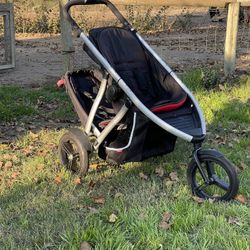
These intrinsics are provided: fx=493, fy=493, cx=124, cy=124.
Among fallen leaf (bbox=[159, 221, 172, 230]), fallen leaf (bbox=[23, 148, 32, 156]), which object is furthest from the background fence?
fallen leaf (bbox=[159, 221, 172, 230])

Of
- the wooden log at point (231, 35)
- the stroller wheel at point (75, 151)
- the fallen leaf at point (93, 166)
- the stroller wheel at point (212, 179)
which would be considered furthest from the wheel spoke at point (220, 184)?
the wooden log at point (231, 35)

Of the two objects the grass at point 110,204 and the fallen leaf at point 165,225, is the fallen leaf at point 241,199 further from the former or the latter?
the fallen leaf at point 165,225

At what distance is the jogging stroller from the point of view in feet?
12.1

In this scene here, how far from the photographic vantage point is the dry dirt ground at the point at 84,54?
26.5ft

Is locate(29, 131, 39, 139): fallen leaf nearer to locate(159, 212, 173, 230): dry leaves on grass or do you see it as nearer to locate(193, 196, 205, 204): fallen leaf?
locate(193, 196, 205, 204): fallen leaf

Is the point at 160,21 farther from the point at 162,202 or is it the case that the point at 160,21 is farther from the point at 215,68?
the point at 162,202

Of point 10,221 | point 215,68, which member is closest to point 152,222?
point 10,221

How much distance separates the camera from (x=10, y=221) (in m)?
3.29

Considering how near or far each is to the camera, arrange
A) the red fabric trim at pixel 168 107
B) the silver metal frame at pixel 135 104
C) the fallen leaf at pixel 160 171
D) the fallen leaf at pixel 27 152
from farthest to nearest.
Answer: the fallen leaf at pixel 27 152
the fallen leaf at pixel 160 171
the red fabric trim at pixel 168 107
the silver metal frame at pixel 135 104

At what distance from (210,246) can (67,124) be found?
3110 millimetres

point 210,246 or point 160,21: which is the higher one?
point 210,246

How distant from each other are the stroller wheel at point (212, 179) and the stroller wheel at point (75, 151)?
87cm

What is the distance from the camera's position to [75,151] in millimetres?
4195

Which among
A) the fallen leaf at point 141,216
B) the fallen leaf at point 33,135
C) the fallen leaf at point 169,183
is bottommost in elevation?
the fallen leaf at point 33,135
